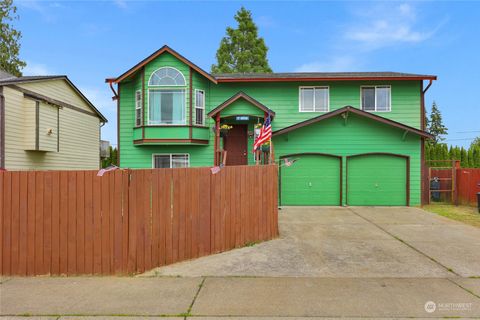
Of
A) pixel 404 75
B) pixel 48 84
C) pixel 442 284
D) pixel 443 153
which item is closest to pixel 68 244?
pixel 442 284

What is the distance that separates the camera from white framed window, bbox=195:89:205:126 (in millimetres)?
14055

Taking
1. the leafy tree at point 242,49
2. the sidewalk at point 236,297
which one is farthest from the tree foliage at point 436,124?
the sidewalk at point 236,297

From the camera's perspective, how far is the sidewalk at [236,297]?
381cm

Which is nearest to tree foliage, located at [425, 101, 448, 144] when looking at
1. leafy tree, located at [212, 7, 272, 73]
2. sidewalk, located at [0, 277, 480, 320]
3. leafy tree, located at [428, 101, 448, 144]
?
leafy tree, located at [428, 101, 448, 144]

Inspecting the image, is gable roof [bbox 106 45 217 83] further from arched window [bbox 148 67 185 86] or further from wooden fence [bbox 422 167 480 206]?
wooden fence [bbox 422 167 480 206]

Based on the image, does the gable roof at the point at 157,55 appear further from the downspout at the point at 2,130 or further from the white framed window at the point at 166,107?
the downspout at the point at 2,130

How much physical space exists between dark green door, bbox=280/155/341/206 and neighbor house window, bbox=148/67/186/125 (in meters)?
5.30

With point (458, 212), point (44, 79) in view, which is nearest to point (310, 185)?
point (458, 212)

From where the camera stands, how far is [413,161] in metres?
13.5

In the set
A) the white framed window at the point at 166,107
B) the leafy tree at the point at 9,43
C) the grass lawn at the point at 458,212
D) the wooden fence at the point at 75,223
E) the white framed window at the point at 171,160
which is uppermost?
the leafy tree at the point at 9,43

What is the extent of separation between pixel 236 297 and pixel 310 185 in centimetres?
979

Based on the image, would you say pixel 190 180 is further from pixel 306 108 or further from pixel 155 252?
pixel 306 108

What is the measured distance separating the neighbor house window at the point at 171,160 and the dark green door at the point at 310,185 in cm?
451

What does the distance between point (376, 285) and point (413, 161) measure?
1048cm
